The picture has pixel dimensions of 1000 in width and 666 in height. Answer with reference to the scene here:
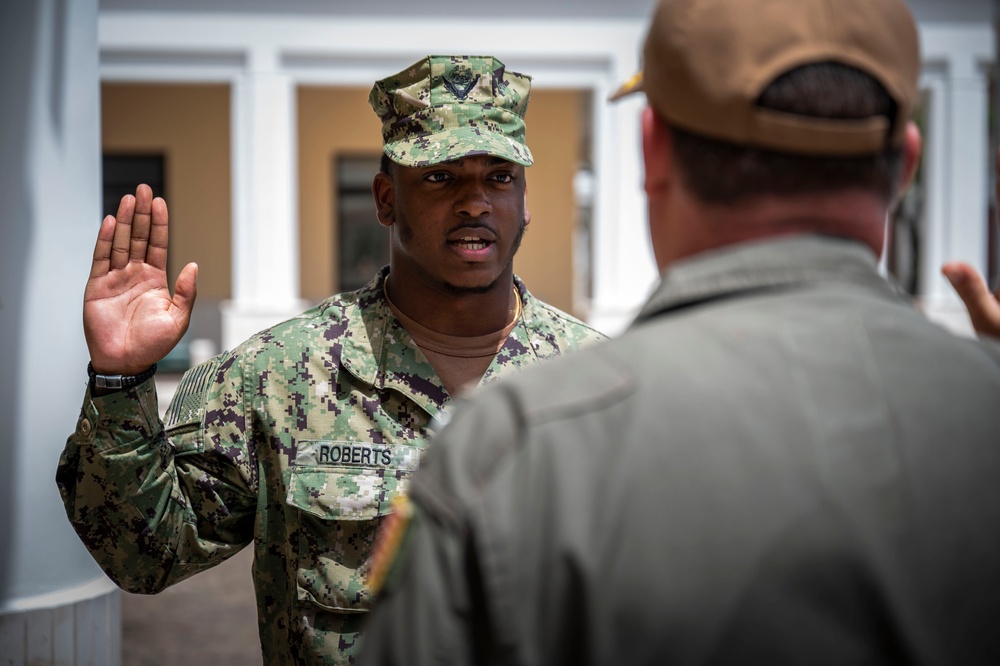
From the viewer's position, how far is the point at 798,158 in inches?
39.6

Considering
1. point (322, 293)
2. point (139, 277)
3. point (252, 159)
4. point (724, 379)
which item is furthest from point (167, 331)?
point (322, 293)

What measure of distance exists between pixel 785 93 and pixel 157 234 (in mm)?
1358

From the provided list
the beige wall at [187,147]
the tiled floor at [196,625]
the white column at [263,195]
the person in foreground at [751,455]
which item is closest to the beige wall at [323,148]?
the beige wall at [187,147]

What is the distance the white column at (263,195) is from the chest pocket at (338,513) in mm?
7612

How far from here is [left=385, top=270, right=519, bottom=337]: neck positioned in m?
2.37

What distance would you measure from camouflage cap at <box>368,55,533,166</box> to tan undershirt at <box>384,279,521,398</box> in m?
0.40

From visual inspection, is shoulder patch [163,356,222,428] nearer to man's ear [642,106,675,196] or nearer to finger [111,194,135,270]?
finger [111,194,135,270]

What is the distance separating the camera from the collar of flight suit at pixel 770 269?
1.02 meters

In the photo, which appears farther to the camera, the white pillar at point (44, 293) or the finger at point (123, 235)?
the white pillar at point (44, 293)

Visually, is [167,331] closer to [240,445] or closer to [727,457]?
[240,445]

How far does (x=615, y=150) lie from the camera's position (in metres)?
9.97

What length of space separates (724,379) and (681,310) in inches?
5.3

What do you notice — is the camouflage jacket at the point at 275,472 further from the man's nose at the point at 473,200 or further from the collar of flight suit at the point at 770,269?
the collar of flight suit at the point at 770,269

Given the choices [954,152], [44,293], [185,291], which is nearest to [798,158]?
[185,291]
